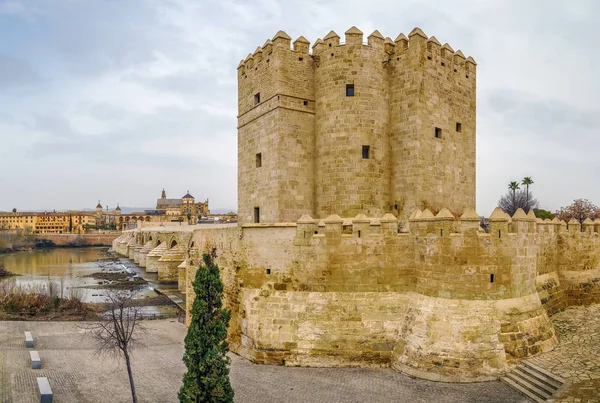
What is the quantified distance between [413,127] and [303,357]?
1024 cm

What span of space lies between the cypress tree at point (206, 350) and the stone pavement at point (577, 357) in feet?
28.0

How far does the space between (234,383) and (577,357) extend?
34.7ft

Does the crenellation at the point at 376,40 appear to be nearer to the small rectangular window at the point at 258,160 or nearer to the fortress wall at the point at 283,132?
the fortress wall at the point at 283,132

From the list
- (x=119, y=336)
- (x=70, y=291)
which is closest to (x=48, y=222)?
(x=70, y=291)

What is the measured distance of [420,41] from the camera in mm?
16875

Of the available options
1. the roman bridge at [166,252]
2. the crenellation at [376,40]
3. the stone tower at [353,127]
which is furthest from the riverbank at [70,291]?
the crenellation at [376,40]

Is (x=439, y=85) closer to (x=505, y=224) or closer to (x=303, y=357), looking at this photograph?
(x=505, y=224)

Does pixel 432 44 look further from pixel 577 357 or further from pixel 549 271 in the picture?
pixel 577 357

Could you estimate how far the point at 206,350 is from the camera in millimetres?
10133

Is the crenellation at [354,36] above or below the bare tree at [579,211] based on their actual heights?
above

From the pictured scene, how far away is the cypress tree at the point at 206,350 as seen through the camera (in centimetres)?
980

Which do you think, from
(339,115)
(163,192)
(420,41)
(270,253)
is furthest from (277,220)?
(163,192)

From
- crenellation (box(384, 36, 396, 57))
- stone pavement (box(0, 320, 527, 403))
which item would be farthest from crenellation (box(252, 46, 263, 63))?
stone pavement (box(0, 320, 527, 403))

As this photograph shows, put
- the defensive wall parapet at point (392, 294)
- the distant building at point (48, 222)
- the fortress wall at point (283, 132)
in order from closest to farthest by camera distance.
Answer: the defensive wall parapet at point (392, 294) < the fortress wall at point (283, 132) < the distant building at point (48, 222)
